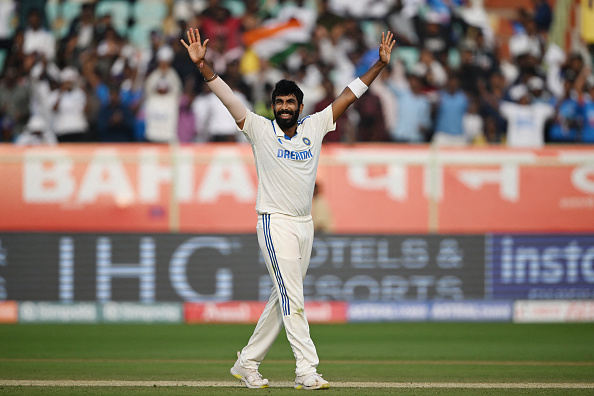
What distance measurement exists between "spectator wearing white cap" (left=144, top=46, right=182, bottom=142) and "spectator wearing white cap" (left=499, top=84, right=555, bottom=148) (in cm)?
538

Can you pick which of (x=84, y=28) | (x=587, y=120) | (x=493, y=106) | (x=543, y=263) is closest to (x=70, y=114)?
(x=84, y=28)

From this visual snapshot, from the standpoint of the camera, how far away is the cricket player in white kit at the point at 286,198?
25.2ft

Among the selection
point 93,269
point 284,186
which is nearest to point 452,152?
point 93,269

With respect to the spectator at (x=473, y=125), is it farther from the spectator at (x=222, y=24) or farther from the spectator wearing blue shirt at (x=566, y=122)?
the spectator at (x=222, y=24)

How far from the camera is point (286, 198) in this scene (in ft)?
25.3

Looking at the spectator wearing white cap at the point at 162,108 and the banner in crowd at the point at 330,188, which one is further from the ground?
the spectator wearing white cap at the point at 162,108

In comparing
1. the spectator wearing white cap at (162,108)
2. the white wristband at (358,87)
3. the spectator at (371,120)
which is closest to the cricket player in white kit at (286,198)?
the white wristband at (358,87)

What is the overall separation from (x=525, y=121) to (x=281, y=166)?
32.9 ft

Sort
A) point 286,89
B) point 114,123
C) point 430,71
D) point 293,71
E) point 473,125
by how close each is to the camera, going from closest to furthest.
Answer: point 286,89 < point 114,123 < point 473,125 < point 430,71 < point 293,71

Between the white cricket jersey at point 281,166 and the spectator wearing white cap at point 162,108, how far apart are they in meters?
8.51

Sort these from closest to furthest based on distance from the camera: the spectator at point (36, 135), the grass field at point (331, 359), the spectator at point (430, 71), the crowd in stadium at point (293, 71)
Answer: the grass field at point (331, 359)
the spectator at point (36, 135)
the crowd in stadium at point (293, 71)
the spectator at point (430, 71)

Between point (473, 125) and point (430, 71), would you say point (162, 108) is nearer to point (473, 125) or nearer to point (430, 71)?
point (430, 71)

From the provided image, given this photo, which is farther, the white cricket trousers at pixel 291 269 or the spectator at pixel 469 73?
the spectator at pixel 469 73

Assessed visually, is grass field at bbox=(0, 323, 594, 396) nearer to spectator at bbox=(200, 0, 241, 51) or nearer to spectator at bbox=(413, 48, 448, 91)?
spectator at bbox=(413, 48, 448, 91)
